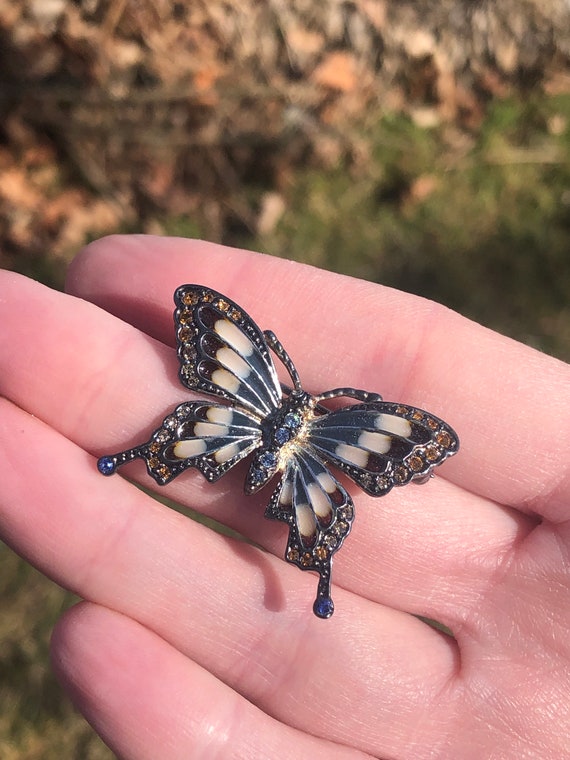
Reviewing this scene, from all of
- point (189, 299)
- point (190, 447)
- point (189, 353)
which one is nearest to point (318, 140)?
point (189, 299)

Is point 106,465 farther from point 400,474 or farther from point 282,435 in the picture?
point 400,474

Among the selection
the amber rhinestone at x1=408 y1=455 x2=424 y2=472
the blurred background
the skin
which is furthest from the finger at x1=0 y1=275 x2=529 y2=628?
the blurred background

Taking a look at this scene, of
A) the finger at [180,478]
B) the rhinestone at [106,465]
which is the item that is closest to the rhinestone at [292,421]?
the finger at [180,478]

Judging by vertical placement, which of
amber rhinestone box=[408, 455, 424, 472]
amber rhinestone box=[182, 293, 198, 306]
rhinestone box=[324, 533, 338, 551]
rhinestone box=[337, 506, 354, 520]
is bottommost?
rhinestone box=[324, 533, 338, 551]

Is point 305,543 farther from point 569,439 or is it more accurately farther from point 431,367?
point 569,439

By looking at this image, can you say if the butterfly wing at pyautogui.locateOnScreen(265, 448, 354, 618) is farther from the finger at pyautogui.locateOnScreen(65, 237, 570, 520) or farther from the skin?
the finger at pyautogui.locateOnScreen(65, 237, 570, 520)
